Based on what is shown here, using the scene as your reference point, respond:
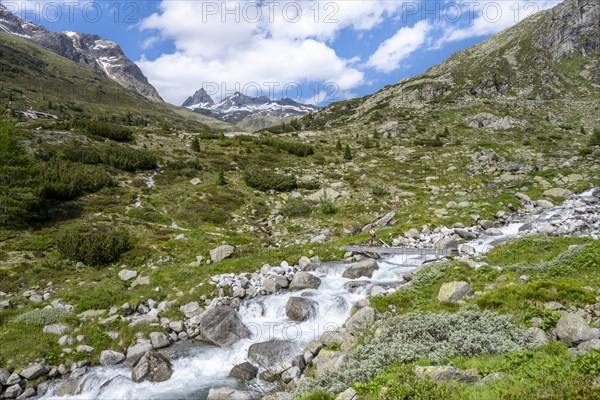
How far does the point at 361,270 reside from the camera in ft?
62.1

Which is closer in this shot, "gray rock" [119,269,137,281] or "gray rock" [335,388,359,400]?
"gray rock" [335,388,359,400]

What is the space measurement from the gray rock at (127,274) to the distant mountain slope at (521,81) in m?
52.1

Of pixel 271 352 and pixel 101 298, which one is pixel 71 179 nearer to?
pixel 101 298

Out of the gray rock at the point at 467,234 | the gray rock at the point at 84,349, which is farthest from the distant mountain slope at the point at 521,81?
the gray rock at the point at 84,349

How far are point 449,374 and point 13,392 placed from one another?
1428 centimetres

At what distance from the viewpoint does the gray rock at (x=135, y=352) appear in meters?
13.3

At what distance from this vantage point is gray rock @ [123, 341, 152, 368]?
13.3 m

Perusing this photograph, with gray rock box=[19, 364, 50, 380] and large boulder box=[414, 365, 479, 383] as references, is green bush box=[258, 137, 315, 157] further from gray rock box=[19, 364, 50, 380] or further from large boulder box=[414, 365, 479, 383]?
large boulder box=[414, 365, 479, 383]

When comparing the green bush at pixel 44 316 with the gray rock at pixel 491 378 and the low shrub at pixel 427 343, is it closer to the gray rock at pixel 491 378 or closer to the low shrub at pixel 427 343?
the low shrub at pixel 427 343

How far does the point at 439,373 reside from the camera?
745 cm

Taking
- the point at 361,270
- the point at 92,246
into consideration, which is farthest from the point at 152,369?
the point at 361,270

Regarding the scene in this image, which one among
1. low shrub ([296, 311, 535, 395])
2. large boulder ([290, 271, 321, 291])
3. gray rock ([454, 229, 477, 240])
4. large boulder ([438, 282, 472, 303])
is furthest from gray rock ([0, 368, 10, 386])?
gray rock ([454, 229, 477, 240])

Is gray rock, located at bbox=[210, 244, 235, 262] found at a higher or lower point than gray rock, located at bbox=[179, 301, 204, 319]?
higher

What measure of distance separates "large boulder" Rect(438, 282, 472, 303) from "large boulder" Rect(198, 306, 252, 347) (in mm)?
8172
